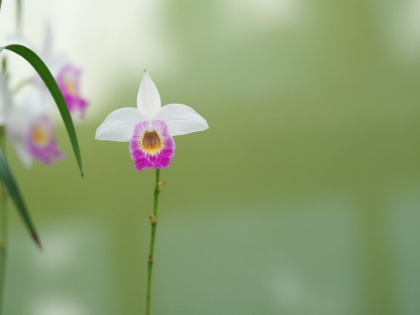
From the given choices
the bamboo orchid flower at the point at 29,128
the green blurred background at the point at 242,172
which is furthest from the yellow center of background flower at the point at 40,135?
the green blurred background at the point at 242,172

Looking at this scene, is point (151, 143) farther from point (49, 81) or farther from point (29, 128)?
point (29, 128)

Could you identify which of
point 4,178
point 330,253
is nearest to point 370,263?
point 330,253

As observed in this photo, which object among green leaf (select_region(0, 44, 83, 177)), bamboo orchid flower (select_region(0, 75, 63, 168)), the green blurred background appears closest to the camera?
green leaf (select_region(0, 44, 83, 177))

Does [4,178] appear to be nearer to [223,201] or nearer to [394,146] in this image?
[223,201]

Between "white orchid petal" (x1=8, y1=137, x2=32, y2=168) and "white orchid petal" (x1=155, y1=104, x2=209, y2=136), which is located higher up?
"white orchid petal" (x1=155, y1=104, x2=209, y2=136)

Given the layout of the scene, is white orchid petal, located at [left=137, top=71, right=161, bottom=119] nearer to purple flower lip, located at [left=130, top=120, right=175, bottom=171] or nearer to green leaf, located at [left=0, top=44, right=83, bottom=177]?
purple flower lip, located at [left=130, top=120, right=175, bottom=171]

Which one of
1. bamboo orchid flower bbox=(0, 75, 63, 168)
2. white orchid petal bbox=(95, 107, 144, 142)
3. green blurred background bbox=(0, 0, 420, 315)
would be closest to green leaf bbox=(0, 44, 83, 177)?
white orchid petal bbox=(95, 107, 144, 142)
